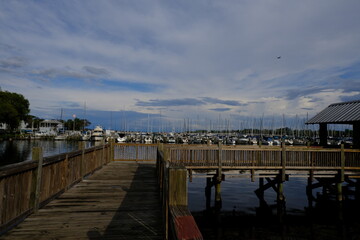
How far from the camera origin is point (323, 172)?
15961mm

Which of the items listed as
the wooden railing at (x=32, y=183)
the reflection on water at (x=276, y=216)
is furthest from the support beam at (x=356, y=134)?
the wooden railing at (x=32, y=183)

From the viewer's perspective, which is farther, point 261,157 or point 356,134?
point 356,134

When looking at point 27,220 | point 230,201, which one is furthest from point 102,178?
point 230,201

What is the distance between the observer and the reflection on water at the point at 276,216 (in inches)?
457

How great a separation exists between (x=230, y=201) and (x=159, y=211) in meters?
12.1

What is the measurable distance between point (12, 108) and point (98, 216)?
7993cm

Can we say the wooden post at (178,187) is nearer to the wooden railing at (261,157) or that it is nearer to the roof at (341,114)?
the wooden railing at (261,157)

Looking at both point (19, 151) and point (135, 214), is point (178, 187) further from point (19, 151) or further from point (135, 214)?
point (19, 151)

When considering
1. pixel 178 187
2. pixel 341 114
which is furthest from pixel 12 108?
pixel 178 187

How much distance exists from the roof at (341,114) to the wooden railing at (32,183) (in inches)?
765

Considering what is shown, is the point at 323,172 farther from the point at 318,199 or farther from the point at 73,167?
the point at 73,167

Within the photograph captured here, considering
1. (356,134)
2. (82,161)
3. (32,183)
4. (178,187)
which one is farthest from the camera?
(356,134)

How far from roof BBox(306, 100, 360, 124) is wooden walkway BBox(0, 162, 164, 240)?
55.8ft

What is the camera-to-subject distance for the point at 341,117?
18.9m
